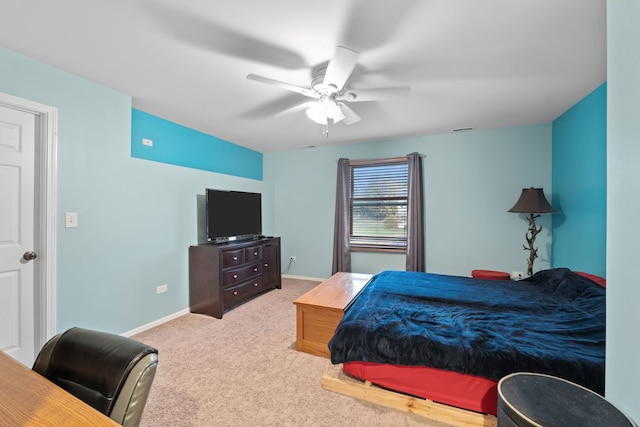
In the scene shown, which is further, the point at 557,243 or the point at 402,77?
the point at 557,243

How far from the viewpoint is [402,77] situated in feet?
7.59

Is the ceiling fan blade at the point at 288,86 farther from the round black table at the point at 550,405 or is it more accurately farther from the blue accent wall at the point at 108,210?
the round black table at the point at 550,405

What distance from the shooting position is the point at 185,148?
3.69 meters

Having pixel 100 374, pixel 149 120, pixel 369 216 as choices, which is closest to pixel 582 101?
pixel 369 216

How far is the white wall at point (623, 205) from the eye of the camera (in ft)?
2.69

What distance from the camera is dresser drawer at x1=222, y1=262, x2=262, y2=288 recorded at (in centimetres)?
327

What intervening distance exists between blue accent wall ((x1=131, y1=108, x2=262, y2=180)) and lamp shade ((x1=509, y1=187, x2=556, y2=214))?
4.17 metres

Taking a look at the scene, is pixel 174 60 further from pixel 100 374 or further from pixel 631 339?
pixel 631 339

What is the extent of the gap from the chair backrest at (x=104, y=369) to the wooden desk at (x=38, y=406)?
0.08 meters

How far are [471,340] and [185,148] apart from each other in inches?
152

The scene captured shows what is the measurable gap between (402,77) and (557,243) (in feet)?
9.71

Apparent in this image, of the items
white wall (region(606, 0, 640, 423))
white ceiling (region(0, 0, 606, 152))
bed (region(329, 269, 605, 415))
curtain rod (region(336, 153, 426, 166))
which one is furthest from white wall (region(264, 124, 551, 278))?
white wall (region(606, 0, 640, 423))

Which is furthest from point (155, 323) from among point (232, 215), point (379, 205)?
point (379, 205)

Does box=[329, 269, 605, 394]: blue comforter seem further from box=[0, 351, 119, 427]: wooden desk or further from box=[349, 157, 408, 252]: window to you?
box=[349, 157, 408, 252]: window
